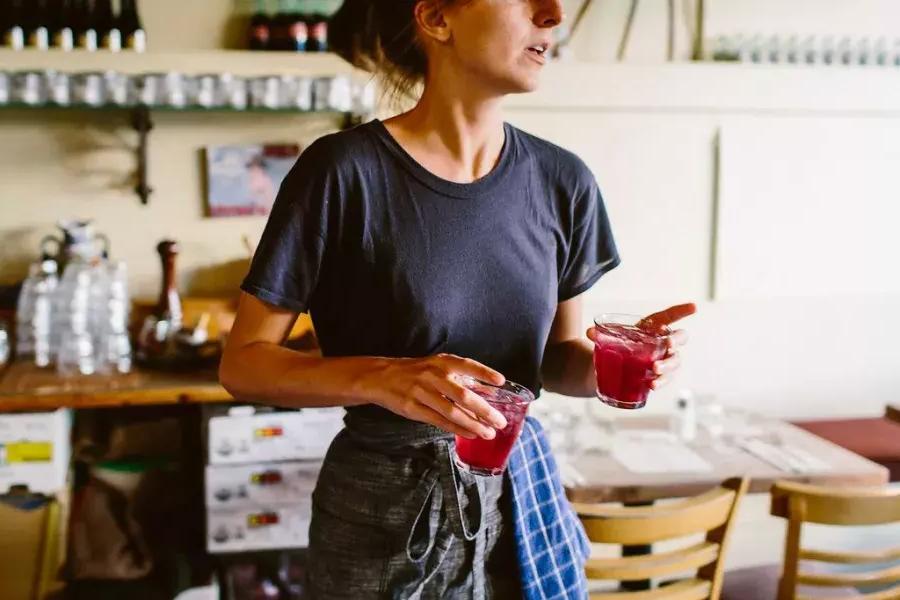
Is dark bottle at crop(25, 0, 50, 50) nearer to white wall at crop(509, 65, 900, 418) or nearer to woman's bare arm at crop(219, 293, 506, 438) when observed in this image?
white wall at crop(509, 65, 900, 418)

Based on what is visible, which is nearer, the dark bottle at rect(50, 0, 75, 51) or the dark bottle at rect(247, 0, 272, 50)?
the dark bottle at rect(50, 0, 75, 51)

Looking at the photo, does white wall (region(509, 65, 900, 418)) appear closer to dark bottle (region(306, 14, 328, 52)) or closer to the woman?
dark bottle (region(306, 14, 328, 52))

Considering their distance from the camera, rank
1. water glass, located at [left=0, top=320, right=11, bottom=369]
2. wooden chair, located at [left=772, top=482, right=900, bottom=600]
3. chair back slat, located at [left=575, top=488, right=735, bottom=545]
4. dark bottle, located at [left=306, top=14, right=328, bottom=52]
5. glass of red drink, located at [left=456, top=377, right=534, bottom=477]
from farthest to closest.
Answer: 1. dark bottle, located at [left=306, top=14, right=328, bottom=52]
2. water glass, located at [left=0, top=320, right=11, bottom=369]
3. wooden chair, located at [left=772, top=482, right=900, bottom=600]
4. chair back slat, located at [left=575, top=488, right=735, bottom=545]
5. glass of red drink, located at [left=456, top=377, right=534, bottom=477]

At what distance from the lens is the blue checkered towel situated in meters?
1.20

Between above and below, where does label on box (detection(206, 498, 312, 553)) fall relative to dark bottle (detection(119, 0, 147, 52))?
below

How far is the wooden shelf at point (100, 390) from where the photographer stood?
2.50 meters

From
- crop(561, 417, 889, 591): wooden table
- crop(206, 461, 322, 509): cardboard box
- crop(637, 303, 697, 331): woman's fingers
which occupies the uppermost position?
crop(637, 303, 697, 331): woman's fingers

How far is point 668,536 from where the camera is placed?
5.65 feet

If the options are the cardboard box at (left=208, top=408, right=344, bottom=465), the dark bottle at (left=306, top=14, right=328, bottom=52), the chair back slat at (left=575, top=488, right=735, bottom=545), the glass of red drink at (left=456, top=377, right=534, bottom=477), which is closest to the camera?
the glass of red drink at (left=456, top=377, right=534, bottom=477)

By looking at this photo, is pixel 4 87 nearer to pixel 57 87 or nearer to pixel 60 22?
pixel 57 87

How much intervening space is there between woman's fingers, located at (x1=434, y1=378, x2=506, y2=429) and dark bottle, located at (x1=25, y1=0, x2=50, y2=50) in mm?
2673

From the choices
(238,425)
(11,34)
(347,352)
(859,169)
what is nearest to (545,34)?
(347,352)

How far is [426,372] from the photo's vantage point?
95 centimetres

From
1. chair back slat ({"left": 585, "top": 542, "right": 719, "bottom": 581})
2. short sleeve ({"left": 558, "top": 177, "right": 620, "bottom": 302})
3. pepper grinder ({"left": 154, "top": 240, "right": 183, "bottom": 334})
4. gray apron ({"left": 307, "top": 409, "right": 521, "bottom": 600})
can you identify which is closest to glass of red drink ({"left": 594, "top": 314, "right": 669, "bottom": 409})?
short sleeve ({"left": 558, "top": 177, "right": 620, "bottom": 302})
